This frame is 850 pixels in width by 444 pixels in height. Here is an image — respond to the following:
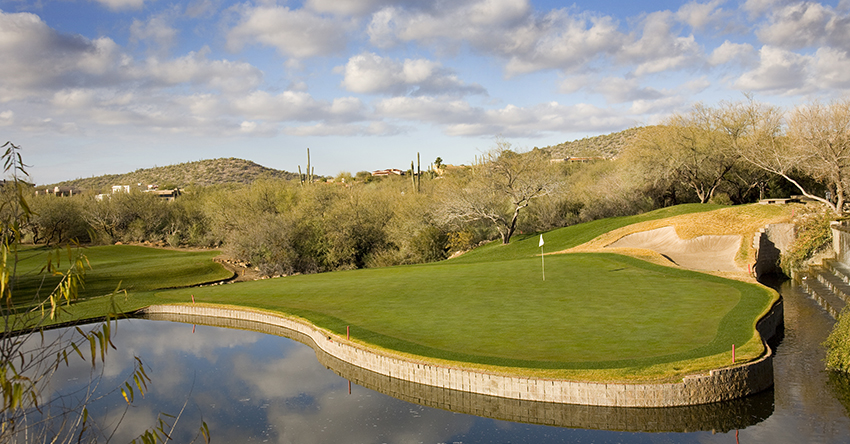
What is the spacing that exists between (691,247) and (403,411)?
76.9ft

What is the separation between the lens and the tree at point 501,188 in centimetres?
3753

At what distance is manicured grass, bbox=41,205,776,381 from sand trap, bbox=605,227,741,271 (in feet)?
12.7

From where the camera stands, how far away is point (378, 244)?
39750mm

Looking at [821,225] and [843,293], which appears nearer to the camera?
[843,293]

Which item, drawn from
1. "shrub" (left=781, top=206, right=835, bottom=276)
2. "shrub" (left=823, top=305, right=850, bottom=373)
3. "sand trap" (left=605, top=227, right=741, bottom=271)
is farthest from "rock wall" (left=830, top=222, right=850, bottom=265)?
"shrub" (left=823, top=305, right=850, bottom=373)

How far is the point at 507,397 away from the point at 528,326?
12.2 feet

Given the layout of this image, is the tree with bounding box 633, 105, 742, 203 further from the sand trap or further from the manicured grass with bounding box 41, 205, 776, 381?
the manicured grass with bounding box 41, 205, 776, 381

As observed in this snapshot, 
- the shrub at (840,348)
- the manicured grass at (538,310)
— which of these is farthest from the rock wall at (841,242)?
the shrub at (840,348)

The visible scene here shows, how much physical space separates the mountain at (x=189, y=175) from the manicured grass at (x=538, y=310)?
93285 millimetres

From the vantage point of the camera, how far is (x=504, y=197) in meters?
39.4

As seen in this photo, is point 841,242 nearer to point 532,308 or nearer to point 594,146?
point 532,308

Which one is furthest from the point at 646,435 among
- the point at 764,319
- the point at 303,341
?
the point at 303,341

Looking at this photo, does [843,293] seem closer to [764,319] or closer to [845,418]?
[764,319]

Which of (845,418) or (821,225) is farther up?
(821,225)
